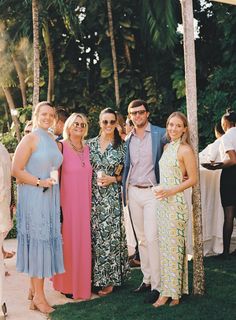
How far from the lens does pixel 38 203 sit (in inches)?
193

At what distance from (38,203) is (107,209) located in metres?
0.87

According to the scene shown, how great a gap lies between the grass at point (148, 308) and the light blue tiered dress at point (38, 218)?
1.53 ft

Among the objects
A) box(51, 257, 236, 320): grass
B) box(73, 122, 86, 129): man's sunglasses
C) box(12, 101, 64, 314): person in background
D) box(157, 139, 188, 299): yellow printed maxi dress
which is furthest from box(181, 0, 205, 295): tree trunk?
box(12, 101, 64, 314): person in background

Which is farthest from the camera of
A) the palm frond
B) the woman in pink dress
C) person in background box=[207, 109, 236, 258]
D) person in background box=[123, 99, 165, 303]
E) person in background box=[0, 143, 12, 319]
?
the palm frond

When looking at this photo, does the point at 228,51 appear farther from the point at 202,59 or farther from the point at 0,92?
the point at 0,92

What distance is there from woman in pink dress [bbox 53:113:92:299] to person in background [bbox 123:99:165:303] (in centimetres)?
43

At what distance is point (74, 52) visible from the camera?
20812mm

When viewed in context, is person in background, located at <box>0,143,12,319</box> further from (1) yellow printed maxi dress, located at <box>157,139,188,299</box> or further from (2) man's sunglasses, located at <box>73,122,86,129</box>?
(1) yellow printed maxi dress, located at <box>157,139,188,299</box>

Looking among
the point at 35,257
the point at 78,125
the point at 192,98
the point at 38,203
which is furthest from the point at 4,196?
the point at 192,98

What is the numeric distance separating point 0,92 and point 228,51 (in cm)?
1389

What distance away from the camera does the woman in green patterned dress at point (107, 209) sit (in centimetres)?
545

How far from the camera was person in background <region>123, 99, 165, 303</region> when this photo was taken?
5.22 m

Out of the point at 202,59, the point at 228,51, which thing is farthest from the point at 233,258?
the point at 202,59

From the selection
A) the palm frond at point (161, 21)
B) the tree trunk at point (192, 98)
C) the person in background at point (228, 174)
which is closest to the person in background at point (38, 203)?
the tree trunk at point (192, 98)
